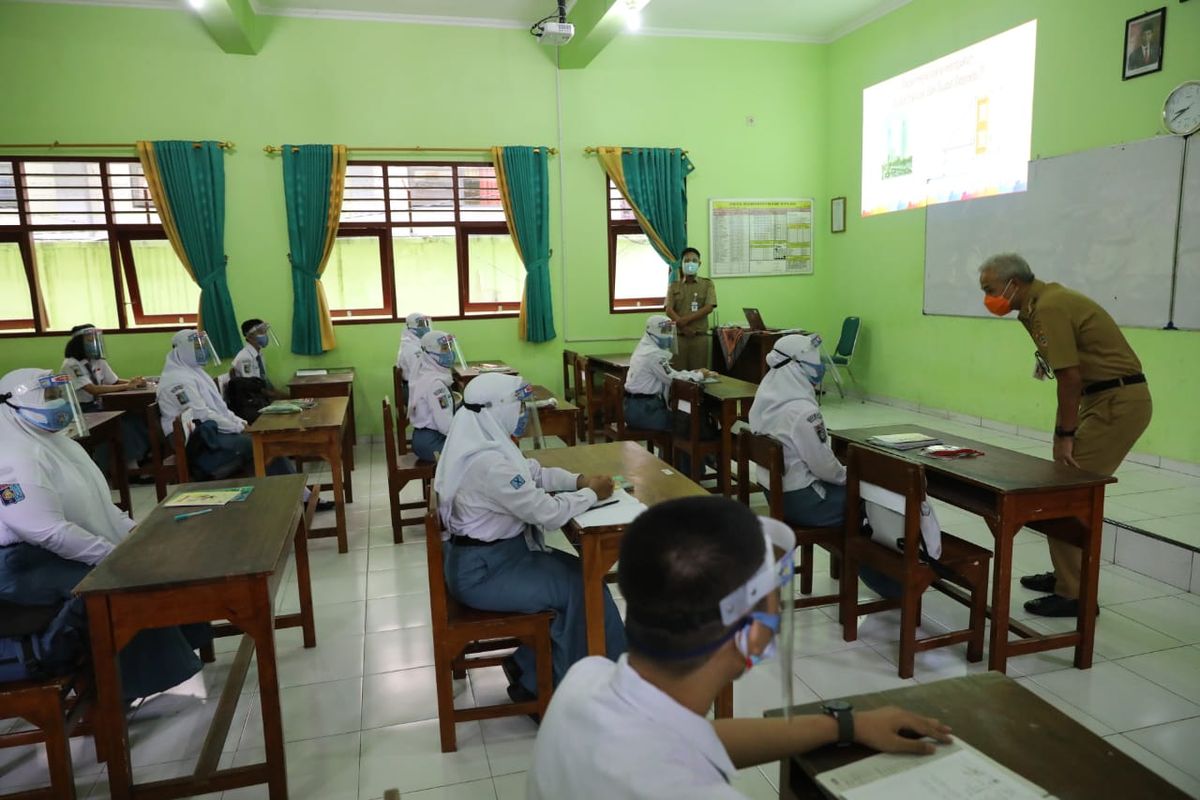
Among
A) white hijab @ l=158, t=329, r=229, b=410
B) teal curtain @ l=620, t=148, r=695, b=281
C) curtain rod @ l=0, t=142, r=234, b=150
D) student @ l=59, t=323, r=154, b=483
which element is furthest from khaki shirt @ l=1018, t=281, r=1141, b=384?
curtain rod @ l=0, t=142, r=234, b=150

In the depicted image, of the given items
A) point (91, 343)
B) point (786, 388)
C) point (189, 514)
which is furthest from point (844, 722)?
point (91, 343)

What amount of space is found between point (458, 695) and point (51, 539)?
4.34ft

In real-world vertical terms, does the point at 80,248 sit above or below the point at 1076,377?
above

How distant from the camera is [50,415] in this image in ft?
7.55

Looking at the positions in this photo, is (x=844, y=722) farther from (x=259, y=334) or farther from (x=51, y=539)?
(x=259, y=334)

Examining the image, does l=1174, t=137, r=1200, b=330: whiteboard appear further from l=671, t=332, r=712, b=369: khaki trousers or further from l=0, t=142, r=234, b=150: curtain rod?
l=0, t=142, r=234, b=150: curtain rod

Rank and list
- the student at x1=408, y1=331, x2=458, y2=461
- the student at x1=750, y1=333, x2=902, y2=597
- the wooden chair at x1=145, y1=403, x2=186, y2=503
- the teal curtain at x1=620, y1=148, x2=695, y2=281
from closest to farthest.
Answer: the student at x1=750, y1=333, x2=902, y2=597
the student at x1=408, y1=331, x2=458, y2=461
the wooden chair at x1=145, y1=403, x2=186, y2=503
the teal curtain at x1=620, y1=148, x2=695, y2=281

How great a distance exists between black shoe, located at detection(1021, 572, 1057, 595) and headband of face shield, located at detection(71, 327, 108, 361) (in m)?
6.02

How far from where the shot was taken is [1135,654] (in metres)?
2.65

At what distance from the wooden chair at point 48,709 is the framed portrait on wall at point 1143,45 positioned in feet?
19.7

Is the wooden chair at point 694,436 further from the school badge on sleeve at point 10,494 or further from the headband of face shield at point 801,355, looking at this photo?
the school badge on sleeve at point 10,494

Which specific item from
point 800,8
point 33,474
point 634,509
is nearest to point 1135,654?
point 634,509

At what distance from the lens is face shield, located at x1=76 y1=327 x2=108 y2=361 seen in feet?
17.5

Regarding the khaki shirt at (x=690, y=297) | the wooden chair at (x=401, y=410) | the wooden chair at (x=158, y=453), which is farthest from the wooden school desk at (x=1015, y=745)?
the khaki shirt at (x=690, y=297)
